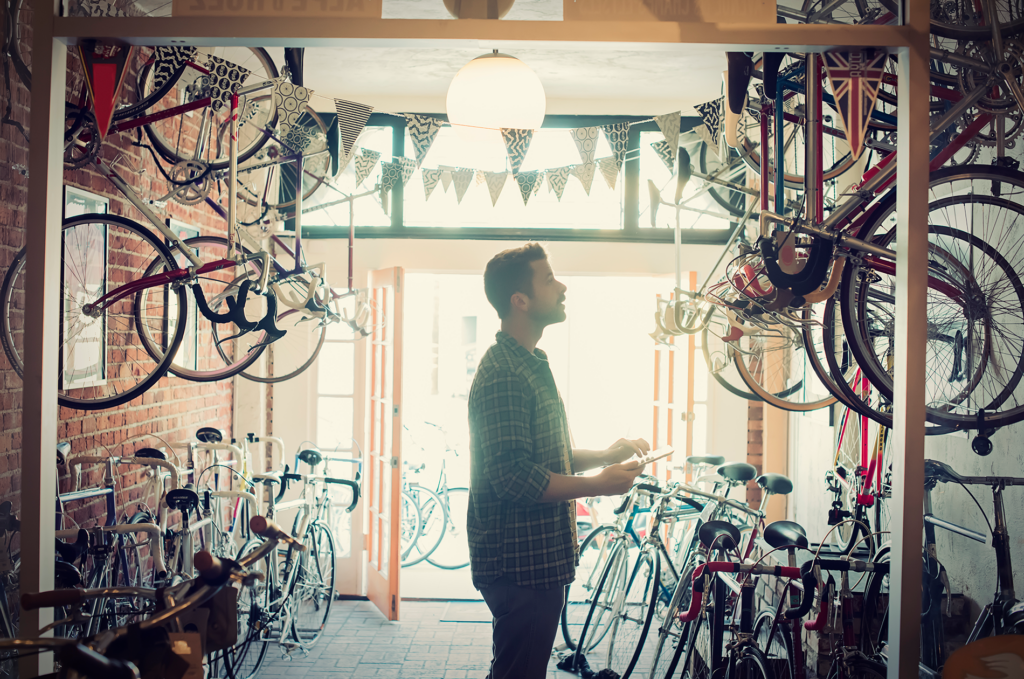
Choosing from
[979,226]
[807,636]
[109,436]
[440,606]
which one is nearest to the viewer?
[979,226]

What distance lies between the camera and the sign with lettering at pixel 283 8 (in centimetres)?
152

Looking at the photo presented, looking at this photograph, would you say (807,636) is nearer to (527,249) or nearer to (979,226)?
(979,226)

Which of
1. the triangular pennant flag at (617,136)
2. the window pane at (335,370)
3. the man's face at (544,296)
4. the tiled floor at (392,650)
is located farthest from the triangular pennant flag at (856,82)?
the window pane at (335,370)

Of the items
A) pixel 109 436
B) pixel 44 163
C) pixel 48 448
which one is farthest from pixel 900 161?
pixel 109 436

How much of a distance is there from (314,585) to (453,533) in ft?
6.90

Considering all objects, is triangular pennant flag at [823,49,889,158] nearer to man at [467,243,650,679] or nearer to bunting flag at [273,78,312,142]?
man at [467,243,650,679]

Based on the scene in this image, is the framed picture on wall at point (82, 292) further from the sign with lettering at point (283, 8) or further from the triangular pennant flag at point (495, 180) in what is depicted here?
the triangular pennant flag at point (495, 180)

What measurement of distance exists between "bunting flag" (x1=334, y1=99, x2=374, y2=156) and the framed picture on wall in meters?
1.13

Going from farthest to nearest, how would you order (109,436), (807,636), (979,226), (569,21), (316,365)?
(316,365) < (109,436) < (807,636) < (979,226) < (569,21)

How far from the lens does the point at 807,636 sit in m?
2.91

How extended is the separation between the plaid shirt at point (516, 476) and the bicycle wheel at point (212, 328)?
1206mm

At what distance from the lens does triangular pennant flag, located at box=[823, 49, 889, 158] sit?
1.58m

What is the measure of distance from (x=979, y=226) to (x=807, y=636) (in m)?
1.74

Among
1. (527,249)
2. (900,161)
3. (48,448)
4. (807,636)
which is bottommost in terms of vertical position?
(807,636)
